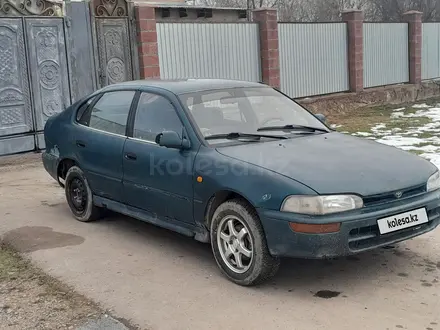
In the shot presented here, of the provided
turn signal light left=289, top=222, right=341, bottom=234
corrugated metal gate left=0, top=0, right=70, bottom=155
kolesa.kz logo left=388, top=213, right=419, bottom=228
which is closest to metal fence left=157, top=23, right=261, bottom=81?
corrugated metal gate left=0, top=0, right=70, bottom=155

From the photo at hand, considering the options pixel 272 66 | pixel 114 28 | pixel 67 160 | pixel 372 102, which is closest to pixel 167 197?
pixel 67 160

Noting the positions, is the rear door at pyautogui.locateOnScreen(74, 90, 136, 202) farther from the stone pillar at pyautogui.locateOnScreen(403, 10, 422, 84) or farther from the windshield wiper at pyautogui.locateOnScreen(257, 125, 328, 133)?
the stone pillar at pyautogui.locateOnScreen(403, 10, 422, 84)

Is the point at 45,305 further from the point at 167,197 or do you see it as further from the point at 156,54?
the point at 156,54

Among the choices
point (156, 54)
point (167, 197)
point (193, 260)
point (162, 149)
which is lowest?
point (193, 260)

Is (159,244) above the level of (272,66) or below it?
below

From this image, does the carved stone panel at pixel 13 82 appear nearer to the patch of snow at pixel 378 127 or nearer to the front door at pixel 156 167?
the front door at pixel 156 167

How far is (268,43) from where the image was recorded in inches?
582

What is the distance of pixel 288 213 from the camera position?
410 cm

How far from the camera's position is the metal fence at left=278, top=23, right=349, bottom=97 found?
15.6m

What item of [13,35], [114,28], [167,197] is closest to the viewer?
[167,197]

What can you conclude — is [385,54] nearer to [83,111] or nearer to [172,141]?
[83,111]

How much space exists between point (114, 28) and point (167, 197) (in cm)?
729

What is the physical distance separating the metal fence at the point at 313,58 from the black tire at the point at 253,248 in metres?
11.3

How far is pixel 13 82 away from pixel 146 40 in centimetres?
290
